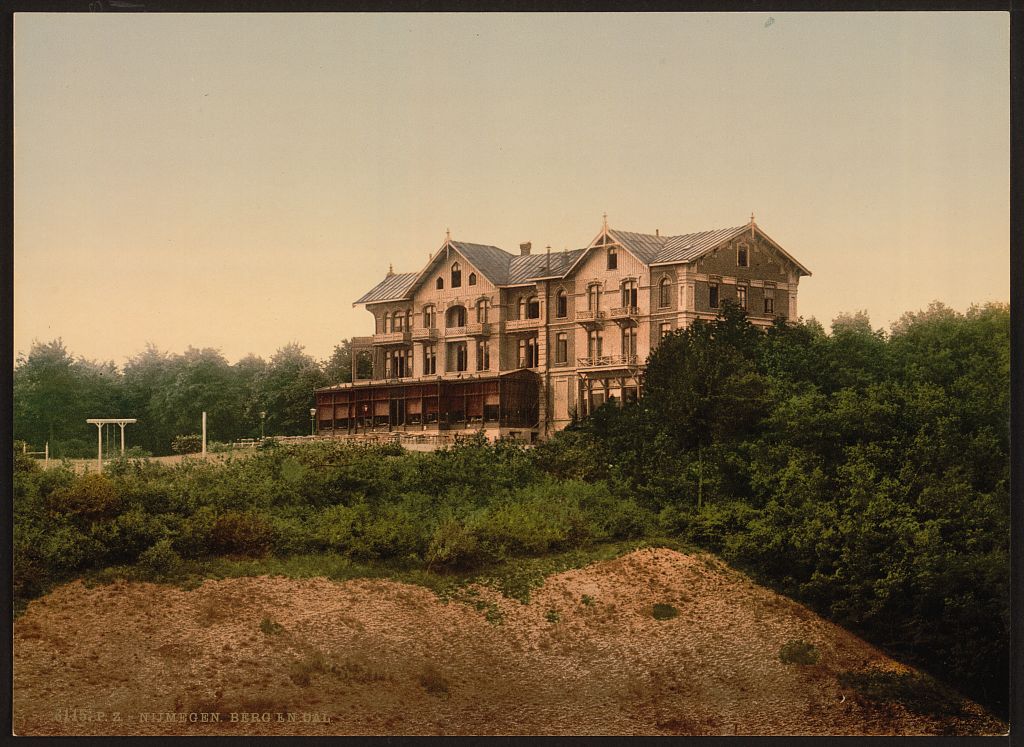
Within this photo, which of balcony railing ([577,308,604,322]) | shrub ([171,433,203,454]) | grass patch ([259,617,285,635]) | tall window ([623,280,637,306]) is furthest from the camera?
→ balcony railing ([577,308,604,322])

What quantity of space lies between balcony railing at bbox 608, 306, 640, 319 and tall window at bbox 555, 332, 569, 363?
0.99 meters

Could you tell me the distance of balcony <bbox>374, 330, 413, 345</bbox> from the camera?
20656 millimetres

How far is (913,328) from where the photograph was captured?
18.3 metres

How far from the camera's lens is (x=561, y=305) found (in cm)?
2136

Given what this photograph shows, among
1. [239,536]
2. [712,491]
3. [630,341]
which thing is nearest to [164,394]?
[239,536]

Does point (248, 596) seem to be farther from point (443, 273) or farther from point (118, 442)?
point (443, 273)

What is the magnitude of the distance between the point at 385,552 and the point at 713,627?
4.98 meters

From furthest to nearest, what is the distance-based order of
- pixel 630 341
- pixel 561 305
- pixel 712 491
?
1. pixel 561 305
2. pixel 630 341
3. pixel 712 491

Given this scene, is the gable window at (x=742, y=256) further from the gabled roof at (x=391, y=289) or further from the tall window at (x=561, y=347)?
the gabled roof at (x=391, y=289)

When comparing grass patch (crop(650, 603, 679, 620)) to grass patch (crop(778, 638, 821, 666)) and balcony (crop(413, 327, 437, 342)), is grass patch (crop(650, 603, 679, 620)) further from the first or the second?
balcony (crop(413, 327, 437, 342))

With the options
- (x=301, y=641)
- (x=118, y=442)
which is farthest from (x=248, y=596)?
(x=118, y=442)

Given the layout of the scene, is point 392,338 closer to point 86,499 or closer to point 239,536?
Result: point 239,536

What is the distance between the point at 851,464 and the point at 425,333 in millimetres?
7784

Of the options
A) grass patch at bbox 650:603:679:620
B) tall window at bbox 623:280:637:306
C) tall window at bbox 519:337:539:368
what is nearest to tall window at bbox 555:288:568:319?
tall window at bbox 519:337:539:368
